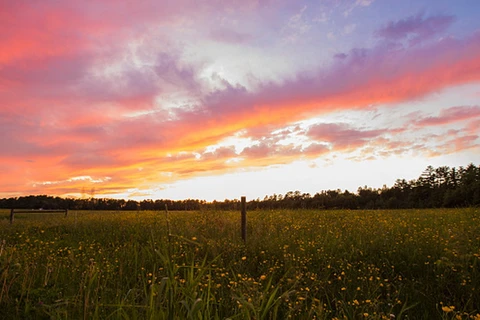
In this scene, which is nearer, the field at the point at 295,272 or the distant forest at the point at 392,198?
the field at the point at 295,272

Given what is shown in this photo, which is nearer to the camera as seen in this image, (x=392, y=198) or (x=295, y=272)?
(x=295, y=272)

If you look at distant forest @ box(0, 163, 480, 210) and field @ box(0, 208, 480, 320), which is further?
distant forest @ box(0, 163, 480, 210)

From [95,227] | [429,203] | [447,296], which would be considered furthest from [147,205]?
[447,296]

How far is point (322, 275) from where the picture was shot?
8.03 metres

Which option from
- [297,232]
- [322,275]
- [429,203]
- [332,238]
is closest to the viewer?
[322,275]

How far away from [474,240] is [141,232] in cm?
1276

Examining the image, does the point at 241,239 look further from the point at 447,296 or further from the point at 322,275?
the point at 447,296

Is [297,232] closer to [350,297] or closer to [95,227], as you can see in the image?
[350,297]

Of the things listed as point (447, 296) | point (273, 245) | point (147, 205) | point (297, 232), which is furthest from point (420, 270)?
point (147, 205)

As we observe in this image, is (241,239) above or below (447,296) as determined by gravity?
above

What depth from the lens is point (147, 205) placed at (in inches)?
2776

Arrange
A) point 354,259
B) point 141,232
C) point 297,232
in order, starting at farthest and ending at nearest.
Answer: point 141,232 < point 297,232 < point 354,259

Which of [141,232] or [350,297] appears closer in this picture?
[350,297]

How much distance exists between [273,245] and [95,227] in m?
11.9
